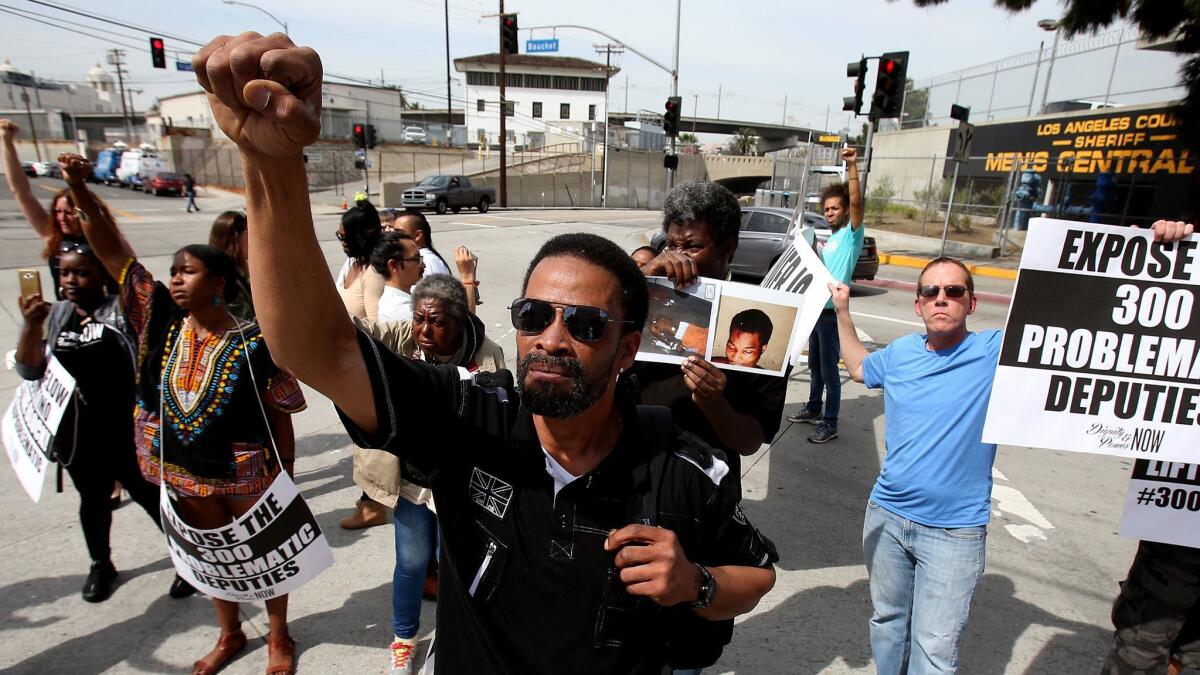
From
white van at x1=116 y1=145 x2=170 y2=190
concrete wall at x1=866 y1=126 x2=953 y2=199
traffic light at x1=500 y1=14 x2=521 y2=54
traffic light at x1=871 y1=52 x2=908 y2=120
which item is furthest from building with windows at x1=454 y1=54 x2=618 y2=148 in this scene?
traffic light at x1=871 y1=52 x2=908 y2=120

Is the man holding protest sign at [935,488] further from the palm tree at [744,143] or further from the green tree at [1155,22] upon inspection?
the palm tree at [744,143]

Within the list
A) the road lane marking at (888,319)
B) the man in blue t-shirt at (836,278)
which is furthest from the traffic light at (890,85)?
the man in blue t-shirt at (836,278)

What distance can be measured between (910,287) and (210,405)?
45.5 ft

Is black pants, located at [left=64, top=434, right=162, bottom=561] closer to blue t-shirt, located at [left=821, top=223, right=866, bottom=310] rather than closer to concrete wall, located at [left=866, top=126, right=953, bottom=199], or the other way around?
blue t-shirt, located at [left=821, top=223, right=866, bottom=310]

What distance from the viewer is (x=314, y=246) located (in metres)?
1.14

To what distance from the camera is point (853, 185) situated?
4.91 meters

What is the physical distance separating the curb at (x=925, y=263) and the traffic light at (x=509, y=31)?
1623 cm

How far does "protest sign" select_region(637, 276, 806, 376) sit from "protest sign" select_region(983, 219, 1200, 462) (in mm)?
817

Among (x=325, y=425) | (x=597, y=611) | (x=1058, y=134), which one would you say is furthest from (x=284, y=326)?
(x=1058, y=134)

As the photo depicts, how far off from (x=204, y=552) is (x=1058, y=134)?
23776 mm

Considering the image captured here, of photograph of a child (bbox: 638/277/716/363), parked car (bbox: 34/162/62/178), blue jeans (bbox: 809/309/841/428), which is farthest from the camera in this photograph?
parked car (bbox: 34/162/62/178)

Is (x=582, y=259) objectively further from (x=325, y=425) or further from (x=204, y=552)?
(x=325, y=425)

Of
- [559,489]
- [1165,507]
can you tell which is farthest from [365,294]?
[1165,507]

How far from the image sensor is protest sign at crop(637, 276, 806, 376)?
7.38 ft
